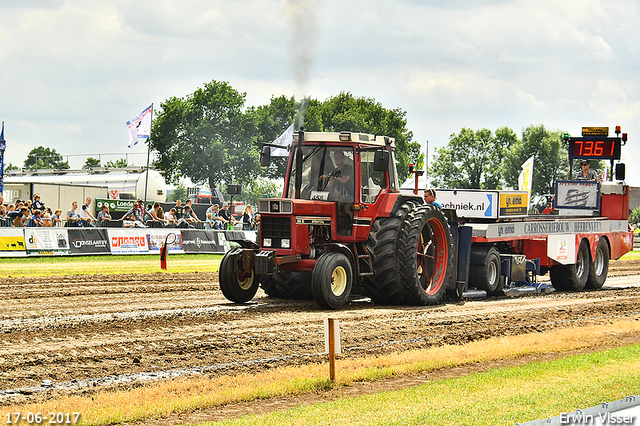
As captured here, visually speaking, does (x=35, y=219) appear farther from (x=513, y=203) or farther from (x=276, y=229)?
(x=513, y=203)

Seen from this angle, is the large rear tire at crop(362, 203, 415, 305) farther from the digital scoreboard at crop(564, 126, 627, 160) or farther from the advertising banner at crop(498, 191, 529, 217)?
the digital scoreboard at crop(564, 126, 627, 160)

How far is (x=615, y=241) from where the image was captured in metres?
19.1

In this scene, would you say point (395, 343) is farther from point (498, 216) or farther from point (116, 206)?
point (116, 206)

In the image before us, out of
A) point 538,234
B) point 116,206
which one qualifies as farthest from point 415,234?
point 116,206

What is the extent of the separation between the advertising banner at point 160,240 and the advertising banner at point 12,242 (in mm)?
4716

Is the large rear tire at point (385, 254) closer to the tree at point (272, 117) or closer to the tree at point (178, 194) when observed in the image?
the tree at point (272, 117)

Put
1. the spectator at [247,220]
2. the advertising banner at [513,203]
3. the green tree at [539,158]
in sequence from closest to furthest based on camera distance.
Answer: the advertising banner at [513,203]
the spectator at [247,220]
the green tree at [539,158]

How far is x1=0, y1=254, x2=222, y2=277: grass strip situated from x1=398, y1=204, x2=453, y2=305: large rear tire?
8780 millimetres

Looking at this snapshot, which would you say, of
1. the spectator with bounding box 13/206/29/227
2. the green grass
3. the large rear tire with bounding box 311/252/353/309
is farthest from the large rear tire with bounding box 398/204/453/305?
the spectator with bounding box 13/206/29/227

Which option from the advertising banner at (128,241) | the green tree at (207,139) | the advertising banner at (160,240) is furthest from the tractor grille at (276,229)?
the green tree at (207,139)

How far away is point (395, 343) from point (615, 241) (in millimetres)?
12067

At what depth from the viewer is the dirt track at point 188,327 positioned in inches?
293

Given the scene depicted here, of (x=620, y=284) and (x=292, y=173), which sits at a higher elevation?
(x=292, y=173)

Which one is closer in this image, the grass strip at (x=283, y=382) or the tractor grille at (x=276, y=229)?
the grass strip at (x=283, y=382)
